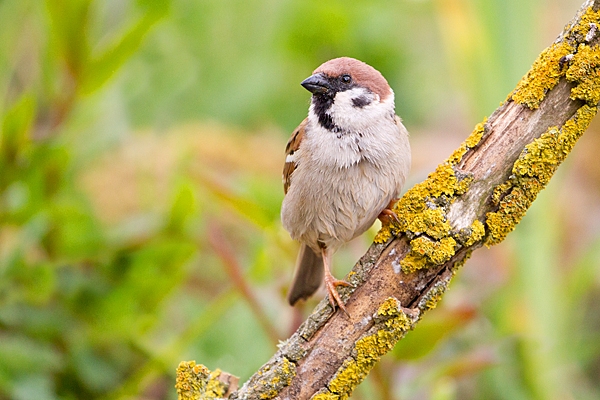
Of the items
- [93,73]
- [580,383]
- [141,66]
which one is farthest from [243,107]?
[580,383]

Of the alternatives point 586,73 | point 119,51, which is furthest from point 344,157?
point 119,51

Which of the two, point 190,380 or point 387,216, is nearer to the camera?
point 190,380

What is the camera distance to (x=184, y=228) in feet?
9.24

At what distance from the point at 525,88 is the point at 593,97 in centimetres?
16

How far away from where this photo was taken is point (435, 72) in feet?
19.7

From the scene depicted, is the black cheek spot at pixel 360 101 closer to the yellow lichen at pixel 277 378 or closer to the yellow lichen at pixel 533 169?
the yellow lichen at pixel 533 169

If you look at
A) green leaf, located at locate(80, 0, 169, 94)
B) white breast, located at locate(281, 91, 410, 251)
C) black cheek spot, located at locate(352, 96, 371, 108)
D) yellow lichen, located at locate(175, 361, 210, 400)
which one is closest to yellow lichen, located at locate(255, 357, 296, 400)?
yellow lichen, located at locate(175, 361, 210, 400)

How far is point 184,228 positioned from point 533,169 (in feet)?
5.01

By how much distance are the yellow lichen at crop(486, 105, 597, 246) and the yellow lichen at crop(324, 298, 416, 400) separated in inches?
11.6

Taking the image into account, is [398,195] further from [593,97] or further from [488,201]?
[593,97]

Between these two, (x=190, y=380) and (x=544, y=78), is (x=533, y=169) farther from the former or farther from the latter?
(x=190, y=380)

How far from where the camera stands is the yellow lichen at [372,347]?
1688 millimetres

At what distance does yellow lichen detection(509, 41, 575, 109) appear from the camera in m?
1.70

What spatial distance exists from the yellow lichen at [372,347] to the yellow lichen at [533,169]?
29 cm
